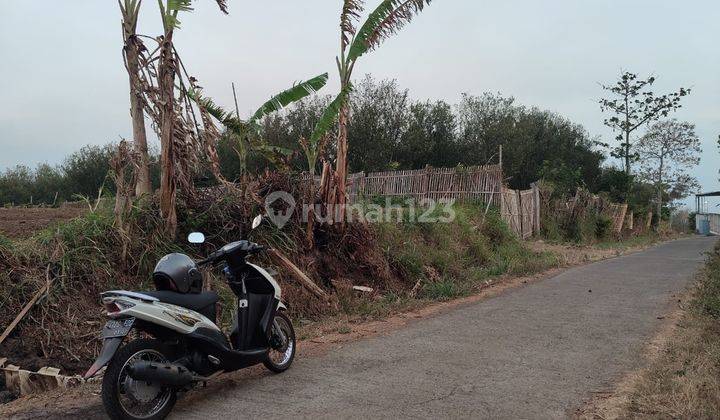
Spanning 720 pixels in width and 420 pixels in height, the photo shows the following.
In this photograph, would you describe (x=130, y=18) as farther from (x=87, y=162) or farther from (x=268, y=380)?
(x=87, y=162)

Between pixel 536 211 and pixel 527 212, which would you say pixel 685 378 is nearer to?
pixel 527 212

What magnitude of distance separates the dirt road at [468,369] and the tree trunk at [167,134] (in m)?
3.01

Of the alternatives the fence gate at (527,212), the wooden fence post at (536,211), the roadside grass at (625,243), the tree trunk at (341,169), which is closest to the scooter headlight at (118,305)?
the tree trunk at (341,169)

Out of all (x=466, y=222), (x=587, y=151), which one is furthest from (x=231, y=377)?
(x=587, y=151)

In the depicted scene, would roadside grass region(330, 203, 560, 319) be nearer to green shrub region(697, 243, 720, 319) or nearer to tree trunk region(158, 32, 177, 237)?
tree trunk region(158, 32, 177, 237)

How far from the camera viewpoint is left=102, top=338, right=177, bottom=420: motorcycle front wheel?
3.74 m

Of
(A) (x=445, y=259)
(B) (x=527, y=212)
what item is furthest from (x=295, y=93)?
(B) (x=527, y=212)

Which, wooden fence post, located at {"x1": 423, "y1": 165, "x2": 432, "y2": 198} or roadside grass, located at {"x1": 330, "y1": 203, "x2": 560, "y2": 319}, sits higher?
wooden fence post, located at {"x1": 423, "y1": 165, "x2": 432, "y2": 198}

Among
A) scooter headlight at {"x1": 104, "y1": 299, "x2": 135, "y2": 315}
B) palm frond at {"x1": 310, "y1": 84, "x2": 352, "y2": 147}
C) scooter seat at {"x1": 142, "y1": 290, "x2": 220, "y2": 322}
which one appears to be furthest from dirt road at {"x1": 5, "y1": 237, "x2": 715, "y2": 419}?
palm frond at {"x1": 310, "y1": 84, "x2": 352, "y2": 147}

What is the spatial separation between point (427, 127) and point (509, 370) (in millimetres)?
23503

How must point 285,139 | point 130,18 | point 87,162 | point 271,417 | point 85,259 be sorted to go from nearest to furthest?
point 271,417
point 85,259
point 130,18
point 285,139
point 87,162

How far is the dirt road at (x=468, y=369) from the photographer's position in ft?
14.0

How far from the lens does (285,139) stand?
24.8 meters

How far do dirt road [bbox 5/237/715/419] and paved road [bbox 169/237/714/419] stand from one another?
10 mm
